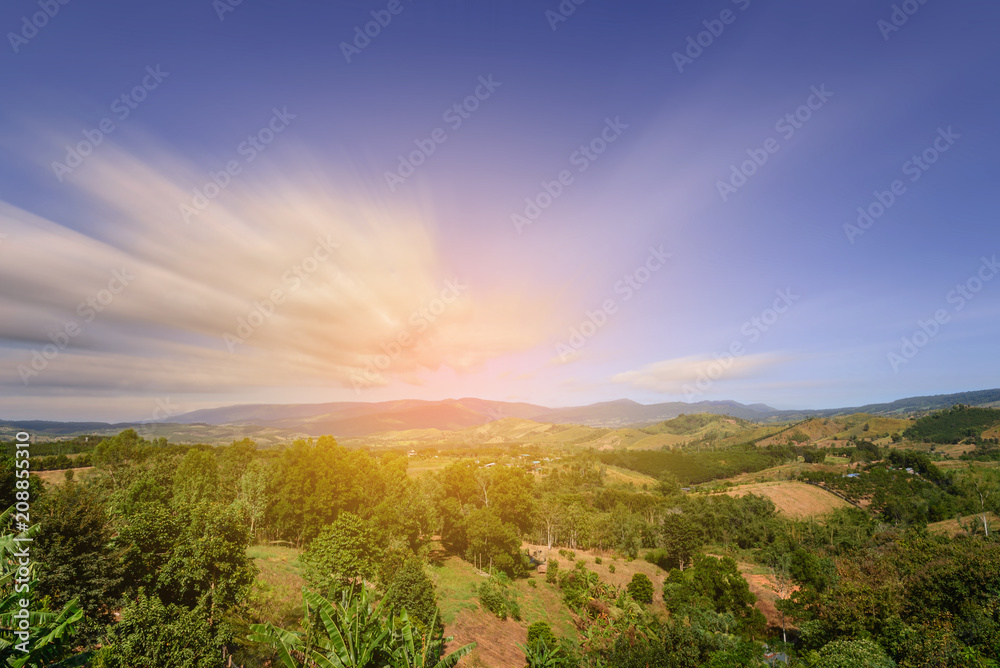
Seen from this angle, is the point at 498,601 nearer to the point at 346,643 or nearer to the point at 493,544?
the point at 493,544

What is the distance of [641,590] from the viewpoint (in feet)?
128

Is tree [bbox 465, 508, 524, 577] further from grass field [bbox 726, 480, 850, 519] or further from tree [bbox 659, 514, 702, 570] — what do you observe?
grass field [bbox 726, 480, 850, 519]

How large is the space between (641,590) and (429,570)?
22.4 meters

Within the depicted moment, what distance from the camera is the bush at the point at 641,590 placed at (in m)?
38.7

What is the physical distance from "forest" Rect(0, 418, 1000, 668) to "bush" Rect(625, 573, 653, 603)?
0.22 meters

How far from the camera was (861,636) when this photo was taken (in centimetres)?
2491

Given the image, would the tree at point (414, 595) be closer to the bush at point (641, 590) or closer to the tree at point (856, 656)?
the tree at point (856, 656)


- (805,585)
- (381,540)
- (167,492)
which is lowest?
(805,585)

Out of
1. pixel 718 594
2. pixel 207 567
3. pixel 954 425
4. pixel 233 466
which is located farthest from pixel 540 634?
pixel 954 425

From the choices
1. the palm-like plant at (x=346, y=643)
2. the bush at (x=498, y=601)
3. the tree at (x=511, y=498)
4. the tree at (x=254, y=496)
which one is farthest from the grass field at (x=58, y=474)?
the palm-like plant at (x=346, y=643)

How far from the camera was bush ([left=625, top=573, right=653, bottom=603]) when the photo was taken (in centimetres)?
3871

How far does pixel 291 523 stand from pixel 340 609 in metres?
38.5

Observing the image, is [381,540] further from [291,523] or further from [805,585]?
[805,585]

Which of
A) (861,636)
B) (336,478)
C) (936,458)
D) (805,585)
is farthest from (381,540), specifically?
(936,458)
